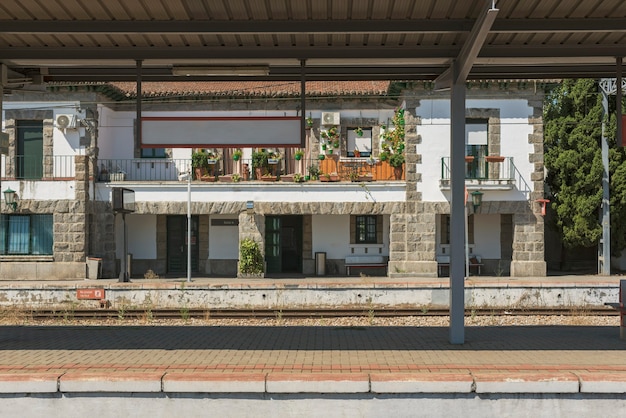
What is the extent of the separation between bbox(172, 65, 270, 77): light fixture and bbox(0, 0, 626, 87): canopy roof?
0.06 ft

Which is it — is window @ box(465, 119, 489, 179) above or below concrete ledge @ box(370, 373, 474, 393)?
above

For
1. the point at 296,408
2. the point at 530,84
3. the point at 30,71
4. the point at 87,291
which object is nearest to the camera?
the point at 296,408

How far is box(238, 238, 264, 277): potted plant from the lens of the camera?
24.4 m

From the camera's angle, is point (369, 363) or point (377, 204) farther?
point (377, 204)

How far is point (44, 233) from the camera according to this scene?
2478 centimetres

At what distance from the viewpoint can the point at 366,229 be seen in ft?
86.3

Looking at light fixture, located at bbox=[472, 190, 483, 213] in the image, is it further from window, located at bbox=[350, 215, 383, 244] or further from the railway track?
the railway track

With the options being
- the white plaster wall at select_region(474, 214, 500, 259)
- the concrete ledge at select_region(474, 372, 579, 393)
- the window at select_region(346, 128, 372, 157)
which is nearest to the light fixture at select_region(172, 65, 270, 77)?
the concrete ledge at select_region(474, 372, 579, 393)

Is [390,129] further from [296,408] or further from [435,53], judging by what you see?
[296,408]

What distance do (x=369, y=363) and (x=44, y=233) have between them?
792 inches

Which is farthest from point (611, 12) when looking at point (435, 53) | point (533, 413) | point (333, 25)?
point (533, 413)

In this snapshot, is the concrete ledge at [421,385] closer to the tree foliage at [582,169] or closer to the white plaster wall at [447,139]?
the white plaster wall at [447,139]

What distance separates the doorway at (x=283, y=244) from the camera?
26.3 meters

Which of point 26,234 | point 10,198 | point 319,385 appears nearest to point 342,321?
point 319,385
